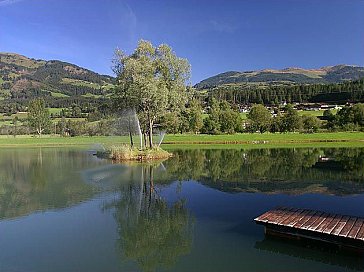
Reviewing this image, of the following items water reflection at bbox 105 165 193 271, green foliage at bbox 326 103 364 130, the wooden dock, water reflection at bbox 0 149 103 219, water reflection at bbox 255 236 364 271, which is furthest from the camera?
green foliage at bbox 326 103 364 130

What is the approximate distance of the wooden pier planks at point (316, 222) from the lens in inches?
439

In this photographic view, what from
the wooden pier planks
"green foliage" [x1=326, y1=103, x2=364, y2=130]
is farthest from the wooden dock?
"green foliage" [x1=326, y1=103, x2=364, y2=130]

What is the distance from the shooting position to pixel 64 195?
2003 centimetres

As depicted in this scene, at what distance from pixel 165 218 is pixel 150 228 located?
1.49 metres

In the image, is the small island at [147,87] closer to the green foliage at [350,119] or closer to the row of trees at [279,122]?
the row of trees at [279,122]

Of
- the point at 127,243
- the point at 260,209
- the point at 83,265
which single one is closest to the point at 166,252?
the point at 127,243

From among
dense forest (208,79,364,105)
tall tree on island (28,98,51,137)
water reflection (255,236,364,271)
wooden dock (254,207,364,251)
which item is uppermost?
dense forest (208,79,364,105)

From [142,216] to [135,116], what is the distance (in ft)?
94.7

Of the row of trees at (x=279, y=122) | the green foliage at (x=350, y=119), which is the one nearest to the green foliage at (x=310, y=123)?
the row of trees at (x=279, y=122)

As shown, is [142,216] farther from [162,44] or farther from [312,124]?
[312,124]

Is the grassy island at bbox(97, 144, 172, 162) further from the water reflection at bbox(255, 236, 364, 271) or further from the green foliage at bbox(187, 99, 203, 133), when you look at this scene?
the green foliage at bbox(187, 99, 203, 133)

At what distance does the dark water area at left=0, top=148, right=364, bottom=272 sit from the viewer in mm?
10406

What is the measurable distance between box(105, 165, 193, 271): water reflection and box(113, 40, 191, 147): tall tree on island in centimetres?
1959

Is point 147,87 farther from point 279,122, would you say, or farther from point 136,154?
point 279,122
